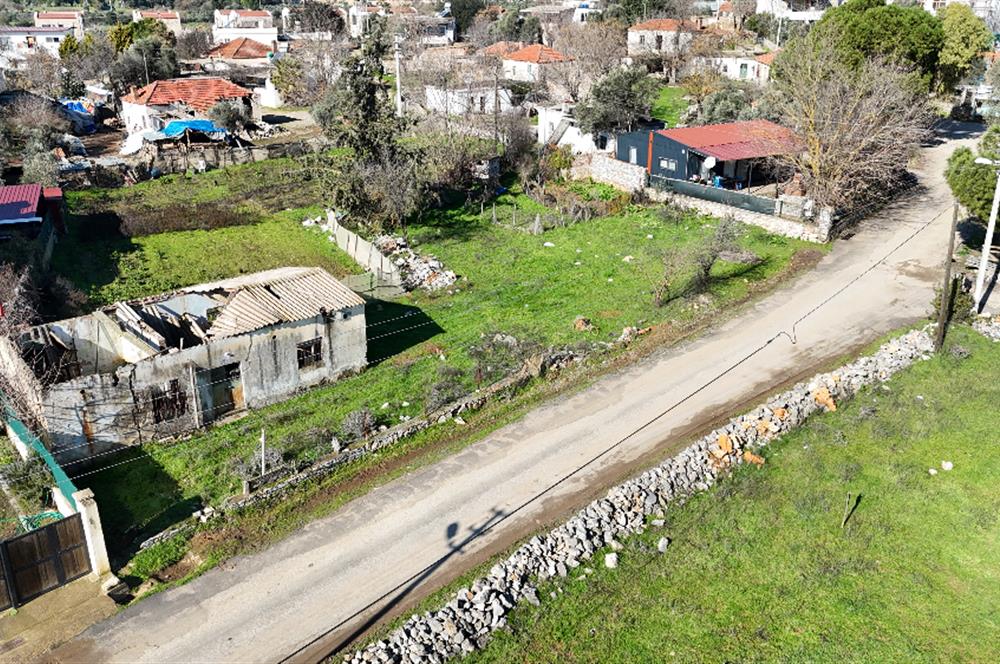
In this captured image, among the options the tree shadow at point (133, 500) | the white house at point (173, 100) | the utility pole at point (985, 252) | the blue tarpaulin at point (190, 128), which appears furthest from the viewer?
the white house at point (173, 100)

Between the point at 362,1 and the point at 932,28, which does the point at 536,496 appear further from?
the point at 362,1

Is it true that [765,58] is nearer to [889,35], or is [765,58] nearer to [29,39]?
[889,35]

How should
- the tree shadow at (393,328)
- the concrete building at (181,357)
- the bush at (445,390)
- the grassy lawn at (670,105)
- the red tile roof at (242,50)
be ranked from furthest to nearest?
the red tile roof at (242,50) → the grassy lawn at (670,105) → the tree shadow at (393,328) → the bush at (445,390) → the concrete building at (181,357)

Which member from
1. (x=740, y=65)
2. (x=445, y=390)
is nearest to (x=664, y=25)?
(x=740, y=65)

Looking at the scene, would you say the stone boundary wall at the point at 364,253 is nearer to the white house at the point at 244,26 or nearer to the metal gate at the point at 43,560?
the metal gate at the point at 43,560

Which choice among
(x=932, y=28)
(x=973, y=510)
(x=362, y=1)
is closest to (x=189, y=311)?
(x=973, y=510)

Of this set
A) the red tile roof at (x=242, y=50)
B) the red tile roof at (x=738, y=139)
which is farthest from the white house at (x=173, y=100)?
the red tile roof at (x=738, y=139)

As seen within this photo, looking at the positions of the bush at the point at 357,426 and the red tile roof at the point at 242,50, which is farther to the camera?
the red tile roof at the point at 242,50
